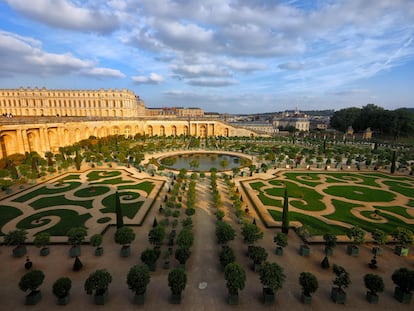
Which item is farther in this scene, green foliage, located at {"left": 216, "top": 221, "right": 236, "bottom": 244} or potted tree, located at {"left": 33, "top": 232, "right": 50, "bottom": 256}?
green foliage, located at {"left": 216, "top": 221, "right": 236, "bottom": 244}

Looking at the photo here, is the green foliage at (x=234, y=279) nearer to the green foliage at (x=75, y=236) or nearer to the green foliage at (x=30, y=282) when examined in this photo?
the green foliage at (x=30, y=282)

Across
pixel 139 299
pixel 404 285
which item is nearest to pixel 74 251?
pixel 139 299

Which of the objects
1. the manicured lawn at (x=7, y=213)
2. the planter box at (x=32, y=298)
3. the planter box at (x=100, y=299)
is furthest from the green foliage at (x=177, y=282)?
the manicured lawn at (x=7, y=213)

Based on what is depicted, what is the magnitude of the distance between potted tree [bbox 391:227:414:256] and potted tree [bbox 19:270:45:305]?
901 inches

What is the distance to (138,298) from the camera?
469 inches

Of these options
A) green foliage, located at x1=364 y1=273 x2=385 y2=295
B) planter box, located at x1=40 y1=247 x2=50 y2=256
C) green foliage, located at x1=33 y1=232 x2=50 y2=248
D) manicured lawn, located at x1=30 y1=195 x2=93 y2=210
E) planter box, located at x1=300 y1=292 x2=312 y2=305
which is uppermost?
green foliage, located at x1=33 y1=232 x2=50 y2=248

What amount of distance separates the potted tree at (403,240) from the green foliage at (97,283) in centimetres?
1935

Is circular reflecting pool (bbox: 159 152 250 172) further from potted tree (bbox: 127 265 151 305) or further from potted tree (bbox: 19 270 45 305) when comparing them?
potted tree (bbox: 19 270 45 305)

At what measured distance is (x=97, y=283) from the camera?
11.7m

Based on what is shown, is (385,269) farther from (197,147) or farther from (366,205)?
(197,147)

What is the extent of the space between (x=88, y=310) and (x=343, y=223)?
69.1ft

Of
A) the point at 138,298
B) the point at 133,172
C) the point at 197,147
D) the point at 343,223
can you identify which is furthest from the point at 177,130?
the point at 138,298

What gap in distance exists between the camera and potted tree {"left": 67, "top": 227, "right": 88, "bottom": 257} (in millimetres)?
15734

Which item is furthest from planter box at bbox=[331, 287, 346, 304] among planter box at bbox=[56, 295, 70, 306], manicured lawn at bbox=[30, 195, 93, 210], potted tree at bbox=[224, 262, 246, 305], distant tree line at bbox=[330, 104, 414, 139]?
distant tree line at bbox=[330, 104, 414, 139]
